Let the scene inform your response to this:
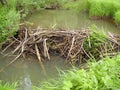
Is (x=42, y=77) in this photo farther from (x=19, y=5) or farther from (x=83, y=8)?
(x=83, y=8)

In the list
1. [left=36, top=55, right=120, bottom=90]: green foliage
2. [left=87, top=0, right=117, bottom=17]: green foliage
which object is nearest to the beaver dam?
[left=36, top=55, right=120, bottom=90]: green foliage

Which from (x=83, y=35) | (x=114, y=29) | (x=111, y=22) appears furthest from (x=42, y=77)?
(x=111, y=22)

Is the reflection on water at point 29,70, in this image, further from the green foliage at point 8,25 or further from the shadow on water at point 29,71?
the green foliage at point 8,25

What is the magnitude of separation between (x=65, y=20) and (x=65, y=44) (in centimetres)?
273

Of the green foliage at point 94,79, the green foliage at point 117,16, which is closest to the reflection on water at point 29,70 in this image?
the green foliage at point 94,79

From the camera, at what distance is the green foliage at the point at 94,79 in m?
3.61

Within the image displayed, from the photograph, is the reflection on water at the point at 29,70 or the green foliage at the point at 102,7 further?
the green foliage at the point at 102,7

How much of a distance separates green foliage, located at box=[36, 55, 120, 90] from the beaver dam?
2153 millimetres

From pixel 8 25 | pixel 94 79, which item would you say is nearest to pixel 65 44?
pixel 8 25

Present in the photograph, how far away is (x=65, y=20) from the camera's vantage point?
9125 millimetres

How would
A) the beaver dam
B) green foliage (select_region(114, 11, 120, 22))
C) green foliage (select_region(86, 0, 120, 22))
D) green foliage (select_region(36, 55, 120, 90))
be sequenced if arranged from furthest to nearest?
green foliage (select_region(86, 0, 120, 22)), green foliage (select_region(114, 11, 120, 22)), the beaver dam, green foliage (select_region(36, 55, 120, 90))

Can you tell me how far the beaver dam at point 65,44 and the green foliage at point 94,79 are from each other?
7.06ft

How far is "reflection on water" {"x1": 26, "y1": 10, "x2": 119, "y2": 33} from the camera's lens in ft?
28.1

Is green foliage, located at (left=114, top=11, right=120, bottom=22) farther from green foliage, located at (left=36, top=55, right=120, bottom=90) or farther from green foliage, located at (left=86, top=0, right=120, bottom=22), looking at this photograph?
green foliage, located at (left=36, top=55, right=120, bottom=90)
